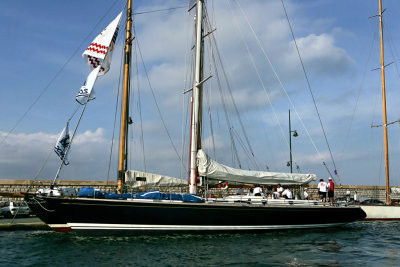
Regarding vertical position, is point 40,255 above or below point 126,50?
below

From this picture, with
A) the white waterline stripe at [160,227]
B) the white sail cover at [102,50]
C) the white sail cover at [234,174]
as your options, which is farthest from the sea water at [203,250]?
the white sail cover at [102,50]

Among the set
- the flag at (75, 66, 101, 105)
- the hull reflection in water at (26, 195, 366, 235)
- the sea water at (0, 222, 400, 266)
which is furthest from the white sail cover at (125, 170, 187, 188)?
the flag at (75, 66, 101, 105)

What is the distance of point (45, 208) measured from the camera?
54.8 ft

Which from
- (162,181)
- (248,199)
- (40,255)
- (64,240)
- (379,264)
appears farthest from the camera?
(162,181)

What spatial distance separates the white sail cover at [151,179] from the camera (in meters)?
19.1

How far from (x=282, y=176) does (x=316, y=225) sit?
138 inches

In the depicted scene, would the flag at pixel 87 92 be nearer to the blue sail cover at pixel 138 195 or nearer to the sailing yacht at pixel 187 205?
the sailing yacht at pixel 187 205

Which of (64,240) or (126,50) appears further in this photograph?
(126,50)

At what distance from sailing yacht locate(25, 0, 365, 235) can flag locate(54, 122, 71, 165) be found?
1.9 inches

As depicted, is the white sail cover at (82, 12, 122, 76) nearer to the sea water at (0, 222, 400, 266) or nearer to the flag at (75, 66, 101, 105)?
the flag at (75, 66, 101, 105)

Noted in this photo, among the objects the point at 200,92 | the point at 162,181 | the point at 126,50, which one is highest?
the point at 126,50

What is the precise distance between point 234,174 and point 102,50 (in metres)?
10.6

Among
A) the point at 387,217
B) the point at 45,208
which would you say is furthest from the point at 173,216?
the point at 387,217

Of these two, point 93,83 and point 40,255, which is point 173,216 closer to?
point 40,255
